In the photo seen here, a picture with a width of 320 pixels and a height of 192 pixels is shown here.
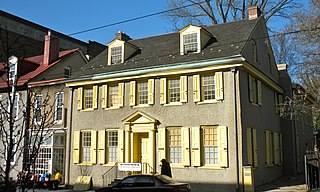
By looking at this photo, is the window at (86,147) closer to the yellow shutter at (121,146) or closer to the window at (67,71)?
the yellow shutter at (121,146)

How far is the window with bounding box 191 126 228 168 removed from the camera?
17.2 metres

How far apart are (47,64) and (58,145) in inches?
325

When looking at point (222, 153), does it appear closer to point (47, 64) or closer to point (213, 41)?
point (213, 41)

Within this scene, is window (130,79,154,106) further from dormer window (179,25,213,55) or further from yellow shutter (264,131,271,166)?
yellow shutter (264,131,271,166)

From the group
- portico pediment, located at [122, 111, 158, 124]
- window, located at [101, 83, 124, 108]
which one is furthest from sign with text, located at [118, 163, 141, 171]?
window, located at [101, 83, 124, 108]

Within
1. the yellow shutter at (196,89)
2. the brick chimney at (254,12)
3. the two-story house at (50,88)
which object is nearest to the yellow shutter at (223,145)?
the yellow shutter at (196,89)

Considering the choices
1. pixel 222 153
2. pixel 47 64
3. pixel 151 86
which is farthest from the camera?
pixel 47 64

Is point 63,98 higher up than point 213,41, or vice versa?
point 213,41

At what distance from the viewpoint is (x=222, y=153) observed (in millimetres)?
17125

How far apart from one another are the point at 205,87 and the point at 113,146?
6249 mm

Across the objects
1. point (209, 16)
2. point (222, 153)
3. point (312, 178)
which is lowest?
point (312, 178)

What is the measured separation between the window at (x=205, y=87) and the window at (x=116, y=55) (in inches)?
232

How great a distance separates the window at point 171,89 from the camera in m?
18.9

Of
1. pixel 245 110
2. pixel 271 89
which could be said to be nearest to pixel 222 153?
pixel 245 110
